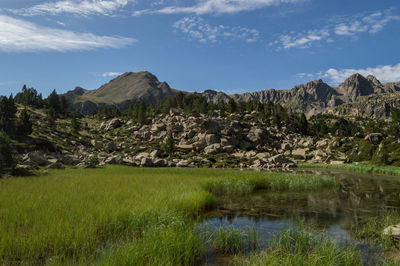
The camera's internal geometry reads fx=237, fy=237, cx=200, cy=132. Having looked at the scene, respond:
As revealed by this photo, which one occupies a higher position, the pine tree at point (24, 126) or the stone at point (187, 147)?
the pine tree at point (24, 126)

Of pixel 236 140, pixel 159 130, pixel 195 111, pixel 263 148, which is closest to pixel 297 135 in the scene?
pixel 263 148

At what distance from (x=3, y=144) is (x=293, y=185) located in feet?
128

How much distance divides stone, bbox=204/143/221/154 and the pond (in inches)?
2791

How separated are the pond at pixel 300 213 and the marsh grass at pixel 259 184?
226 cm

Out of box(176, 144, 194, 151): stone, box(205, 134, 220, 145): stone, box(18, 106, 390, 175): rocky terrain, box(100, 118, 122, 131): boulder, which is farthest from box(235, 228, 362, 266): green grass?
box(100, 118, 122, 131): boulder

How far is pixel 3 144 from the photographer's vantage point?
31312 mm

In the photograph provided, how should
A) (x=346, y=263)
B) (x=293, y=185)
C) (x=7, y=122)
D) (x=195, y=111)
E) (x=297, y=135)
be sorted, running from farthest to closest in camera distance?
1. (x=195, y=111)
2. (x=297, y=135)
3. (x=7, y=122)
4. (x=293, y=185)
5. (x=346, y=263)

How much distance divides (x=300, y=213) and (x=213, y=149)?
267 ft

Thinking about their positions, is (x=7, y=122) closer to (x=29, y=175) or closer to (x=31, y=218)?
(x=29, y=175)

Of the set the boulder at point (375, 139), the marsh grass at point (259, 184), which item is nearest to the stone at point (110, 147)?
the marsh grass at point (259, 184)

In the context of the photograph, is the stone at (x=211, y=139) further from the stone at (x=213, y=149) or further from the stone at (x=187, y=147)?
the stone at (x=187, y=147)

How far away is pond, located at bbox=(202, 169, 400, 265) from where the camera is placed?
1261 cm

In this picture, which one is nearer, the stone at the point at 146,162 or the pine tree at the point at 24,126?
the pine tree at the point at 24,126

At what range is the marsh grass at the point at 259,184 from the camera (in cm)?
2792
